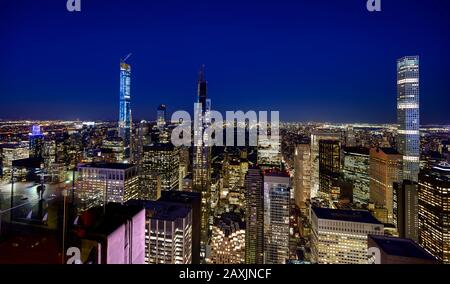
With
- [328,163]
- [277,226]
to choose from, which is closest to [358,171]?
[328,163]

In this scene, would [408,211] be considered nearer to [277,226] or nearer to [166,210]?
[277,226]

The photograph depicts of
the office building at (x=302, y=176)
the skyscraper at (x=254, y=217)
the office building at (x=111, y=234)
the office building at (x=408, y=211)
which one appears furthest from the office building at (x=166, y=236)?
the office building at (x=302, y=176)

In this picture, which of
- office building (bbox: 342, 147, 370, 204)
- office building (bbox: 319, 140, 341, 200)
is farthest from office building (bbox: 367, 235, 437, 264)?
office building (bbox: 319, 140, 341, 200)

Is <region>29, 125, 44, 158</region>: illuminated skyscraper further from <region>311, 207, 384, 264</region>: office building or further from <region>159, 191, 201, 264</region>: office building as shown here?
<region>311, 207, 384, 264</region>: office building

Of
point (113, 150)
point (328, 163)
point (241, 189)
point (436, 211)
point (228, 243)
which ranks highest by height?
point (113, 150)

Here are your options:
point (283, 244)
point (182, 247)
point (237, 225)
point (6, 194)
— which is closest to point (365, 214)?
point (283, 244)
